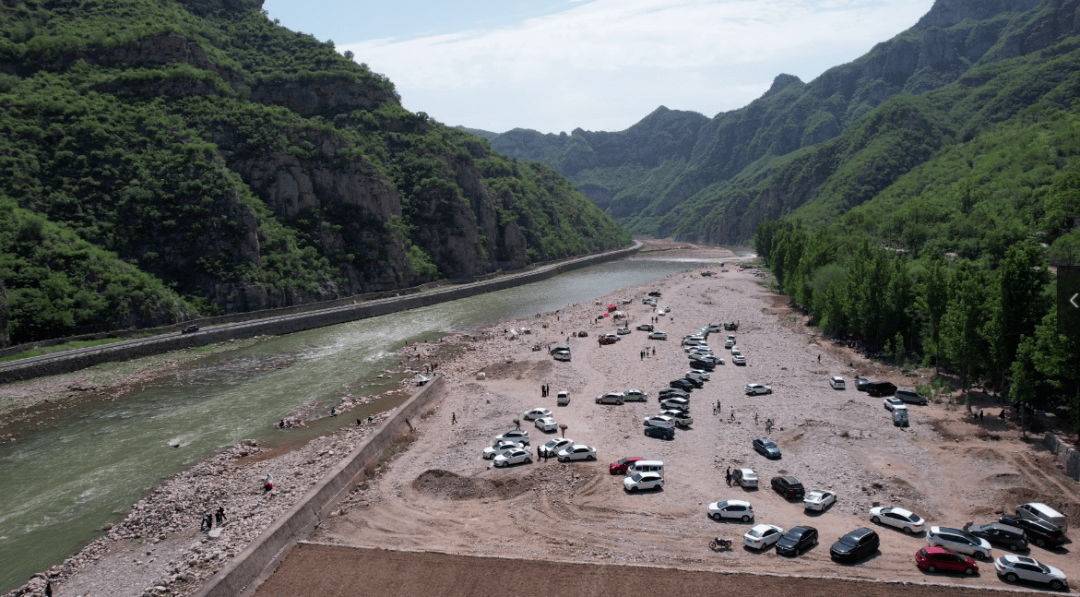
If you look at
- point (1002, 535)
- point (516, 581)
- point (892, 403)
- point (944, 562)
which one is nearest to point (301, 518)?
point (516, 581)

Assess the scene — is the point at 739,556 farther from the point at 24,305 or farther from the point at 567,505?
the point at 24,305

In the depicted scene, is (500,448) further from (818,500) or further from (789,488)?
(818,500)

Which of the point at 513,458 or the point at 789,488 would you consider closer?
the point at 789,488

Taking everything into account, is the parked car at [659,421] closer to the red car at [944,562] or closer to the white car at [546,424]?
the white car at [546,424]

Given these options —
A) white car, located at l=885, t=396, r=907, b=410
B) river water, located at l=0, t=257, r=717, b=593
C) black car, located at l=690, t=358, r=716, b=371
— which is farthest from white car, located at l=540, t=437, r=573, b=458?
black car, located at l=690, t=358, r=716, b=371

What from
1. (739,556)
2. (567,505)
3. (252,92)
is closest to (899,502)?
(739,556)

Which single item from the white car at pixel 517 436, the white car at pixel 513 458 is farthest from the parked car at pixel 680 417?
the white car at pixel 513 458
